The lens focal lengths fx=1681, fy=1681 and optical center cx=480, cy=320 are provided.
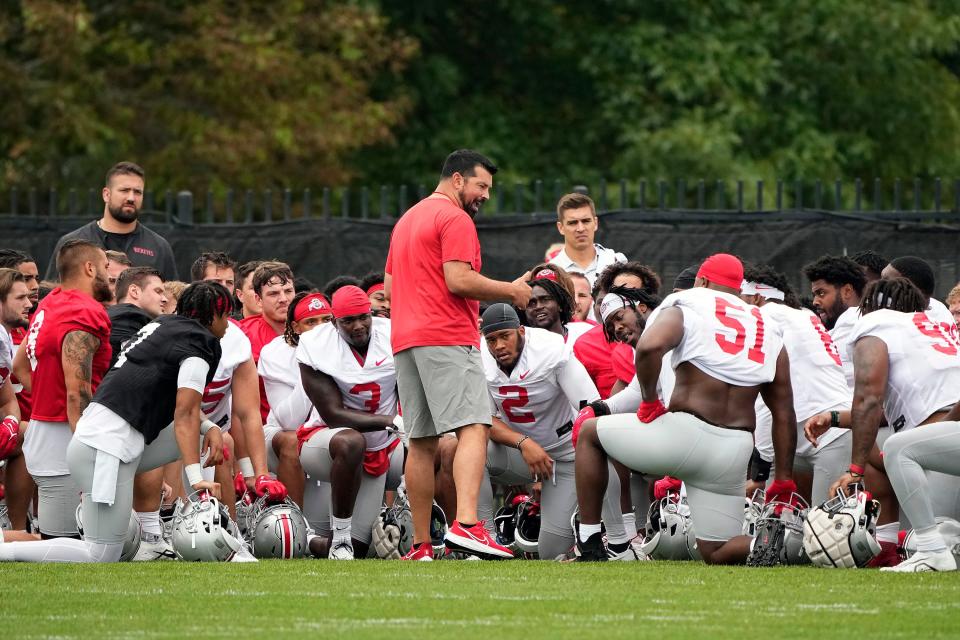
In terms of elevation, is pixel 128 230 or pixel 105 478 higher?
pixel 128 230

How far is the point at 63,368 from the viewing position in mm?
9789

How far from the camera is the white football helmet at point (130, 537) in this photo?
9672 millimetres

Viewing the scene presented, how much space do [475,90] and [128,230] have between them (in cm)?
1387

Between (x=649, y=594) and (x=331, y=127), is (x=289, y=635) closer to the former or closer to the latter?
(x=649, y=594)

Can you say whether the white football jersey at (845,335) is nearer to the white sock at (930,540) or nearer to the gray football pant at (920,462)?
the gray football pant at (920,462)

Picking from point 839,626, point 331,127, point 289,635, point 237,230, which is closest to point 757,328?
point 839,626

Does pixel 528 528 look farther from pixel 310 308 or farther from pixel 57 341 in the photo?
pixel 57 341

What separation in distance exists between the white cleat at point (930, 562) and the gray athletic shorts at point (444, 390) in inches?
96.4

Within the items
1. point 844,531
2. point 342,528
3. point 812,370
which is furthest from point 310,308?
point 844,531

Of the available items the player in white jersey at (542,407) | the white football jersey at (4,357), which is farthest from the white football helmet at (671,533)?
the white football jersey at (4,357)

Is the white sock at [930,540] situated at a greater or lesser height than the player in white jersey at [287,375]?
lesser

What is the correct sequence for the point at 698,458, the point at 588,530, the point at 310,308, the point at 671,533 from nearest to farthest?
the point at 698,458 → the point at 588,530 → the point at 671,533 → the point at 310,308

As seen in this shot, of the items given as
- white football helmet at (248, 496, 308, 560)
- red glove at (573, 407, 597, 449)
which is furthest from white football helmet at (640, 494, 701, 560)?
white football helmet at (248, 496, 308, 560)

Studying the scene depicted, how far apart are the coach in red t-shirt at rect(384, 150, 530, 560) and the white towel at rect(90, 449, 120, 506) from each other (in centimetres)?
165
